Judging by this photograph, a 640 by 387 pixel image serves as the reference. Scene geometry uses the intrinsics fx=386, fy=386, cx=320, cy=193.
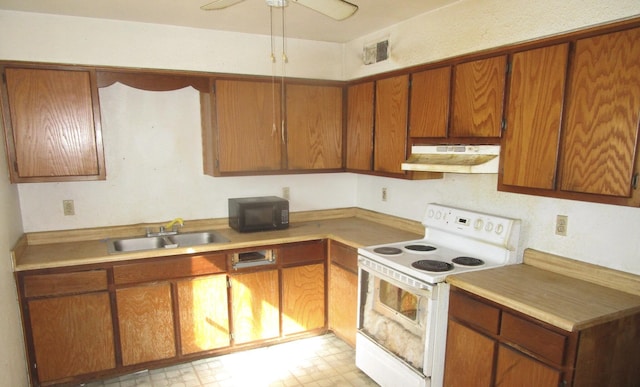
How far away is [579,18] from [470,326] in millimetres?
1573

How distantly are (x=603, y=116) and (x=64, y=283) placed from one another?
305cm

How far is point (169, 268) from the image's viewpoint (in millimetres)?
2635

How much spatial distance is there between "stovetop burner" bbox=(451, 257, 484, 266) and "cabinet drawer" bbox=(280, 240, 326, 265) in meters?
1.10

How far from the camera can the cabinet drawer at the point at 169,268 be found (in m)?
2.52

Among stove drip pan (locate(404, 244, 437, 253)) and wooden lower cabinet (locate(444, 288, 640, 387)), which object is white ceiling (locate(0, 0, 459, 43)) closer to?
stove drip pan (locate(404, 244, 437, 253))

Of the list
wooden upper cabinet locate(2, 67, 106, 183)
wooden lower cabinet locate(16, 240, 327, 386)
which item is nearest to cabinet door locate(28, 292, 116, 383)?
wooden lower cabinet locate(16, 240, 327, 386)

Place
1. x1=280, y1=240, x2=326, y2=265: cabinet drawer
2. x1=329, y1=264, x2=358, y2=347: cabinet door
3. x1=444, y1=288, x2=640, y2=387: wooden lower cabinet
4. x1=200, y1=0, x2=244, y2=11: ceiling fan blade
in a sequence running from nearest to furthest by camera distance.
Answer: x1=444, y1=288, x2=640, y2=387: wooden lower cabinet
x1=200, y1=0, x2=244, y2=11: ceiling fan blade
x1=329, y1=264, x2=358, y2=347: cabinet door
x1=280, y1=240, x2=326, y2=265: cabinet drawer

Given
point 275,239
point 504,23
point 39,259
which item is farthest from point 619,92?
point 39,259

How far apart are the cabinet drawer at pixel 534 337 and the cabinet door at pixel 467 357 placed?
0.39 ft

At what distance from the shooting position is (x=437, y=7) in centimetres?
253

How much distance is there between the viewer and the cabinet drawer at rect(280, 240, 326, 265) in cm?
298

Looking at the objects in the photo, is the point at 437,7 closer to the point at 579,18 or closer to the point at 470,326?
the point at 579,18

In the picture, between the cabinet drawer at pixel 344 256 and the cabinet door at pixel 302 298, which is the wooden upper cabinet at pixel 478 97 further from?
the cabinet door at pixel 302 298

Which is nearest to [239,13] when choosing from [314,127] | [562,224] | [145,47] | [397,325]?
[145,47]
